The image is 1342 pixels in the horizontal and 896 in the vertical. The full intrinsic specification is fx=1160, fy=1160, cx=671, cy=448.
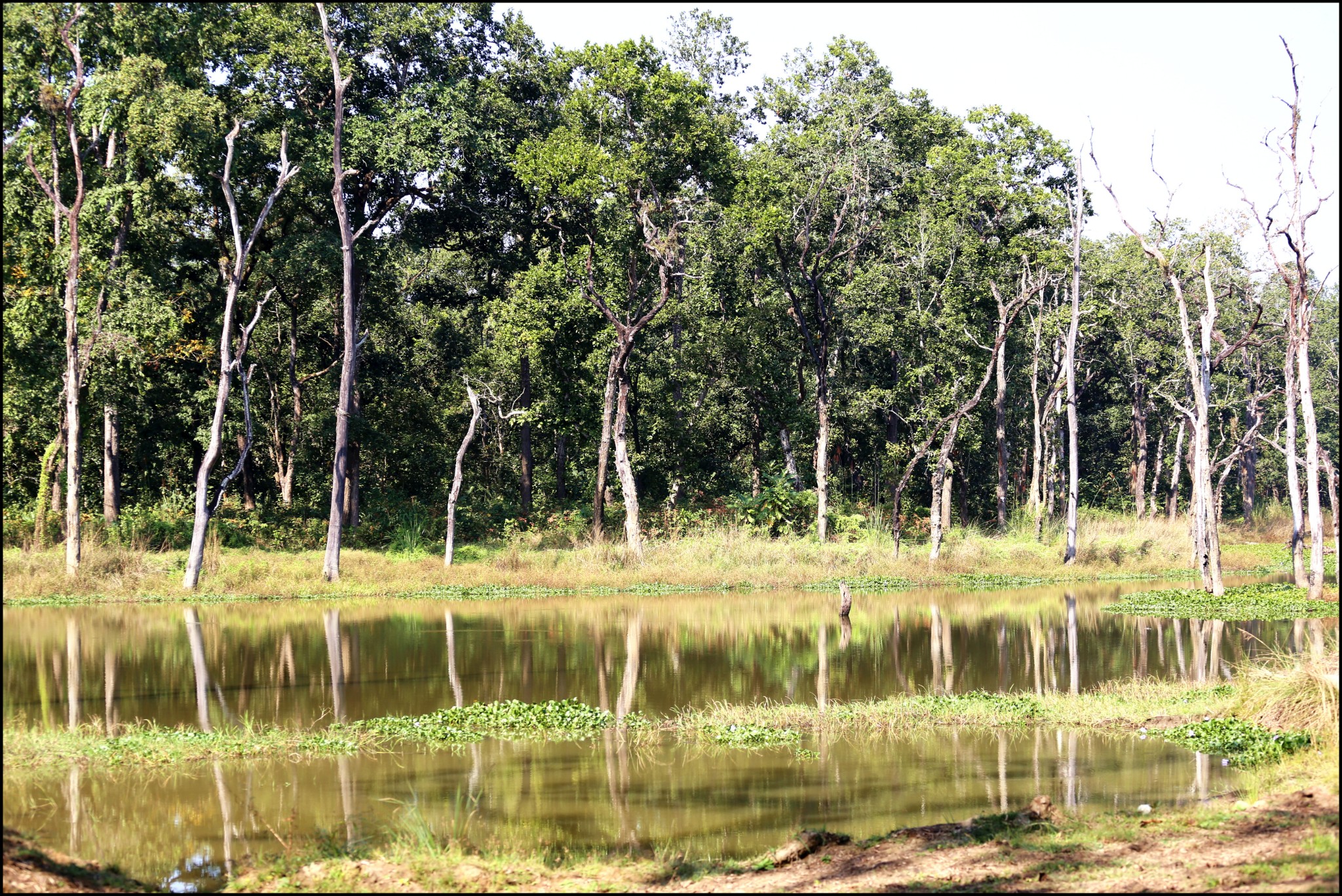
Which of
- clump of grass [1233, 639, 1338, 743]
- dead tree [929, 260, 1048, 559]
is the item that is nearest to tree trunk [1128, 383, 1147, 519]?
dead tree [929, 260, 1048, 559]

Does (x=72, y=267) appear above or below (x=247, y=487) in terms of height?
above

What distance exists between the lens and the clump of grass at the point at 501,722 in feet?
A: 55.3

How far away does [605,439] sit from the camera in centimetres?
4559

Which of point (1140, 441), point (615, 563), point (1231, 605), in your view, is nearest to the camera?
point (1231, 605)

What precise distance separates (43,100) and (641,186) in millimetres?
20246

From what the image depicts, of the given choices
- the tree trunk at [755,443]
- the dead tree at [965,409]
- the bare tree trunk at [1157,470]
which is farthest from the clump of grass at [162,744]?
the bare tree trunk at [1157,470]

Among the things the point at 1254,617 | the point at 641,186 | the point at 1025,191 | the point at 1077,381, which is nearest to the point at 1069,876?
the point at 1254,617

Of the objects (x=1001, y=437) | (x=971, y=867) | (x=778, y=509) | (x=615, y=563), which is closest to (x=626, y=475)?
(x=615, y=563)

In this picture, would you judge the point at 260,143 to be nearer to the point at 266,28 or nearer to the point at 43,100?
the point at 266,28

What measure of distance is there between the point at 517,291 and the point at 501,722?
30.4 metres

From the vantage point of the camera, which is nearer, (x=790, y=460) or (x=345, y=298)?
(x=345, y=298)

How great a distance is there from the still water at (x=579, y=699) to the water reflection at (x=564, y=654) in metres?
0.10

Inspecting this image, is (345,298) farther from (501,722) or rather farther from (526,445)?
(501,722)

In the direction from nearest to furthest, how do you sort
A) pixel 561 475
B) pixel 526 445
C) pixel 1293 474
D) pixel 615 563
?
pixel 1293 474 < pixel 615 563 < pixel 526 445 < pixel 561 475
